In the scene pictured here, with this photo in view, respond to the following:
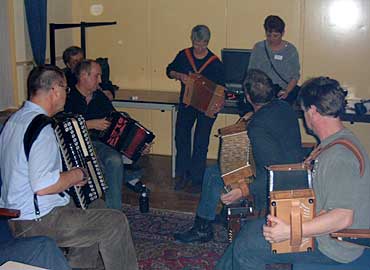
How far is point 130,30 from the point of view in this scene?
25.3 ft

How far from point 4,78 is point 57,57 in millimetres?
1122

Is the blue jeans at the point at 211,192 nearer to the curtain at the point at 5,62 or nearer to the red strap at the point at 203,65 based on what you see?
the red strap at the point at 203,65

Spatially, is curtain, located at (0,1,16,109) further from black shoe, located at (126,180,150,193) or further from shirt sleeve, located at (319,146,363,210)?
shirt sleeve, located at (319,146,363,210)

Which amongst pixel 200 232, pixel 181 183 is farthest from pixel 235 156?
pixel 181 183

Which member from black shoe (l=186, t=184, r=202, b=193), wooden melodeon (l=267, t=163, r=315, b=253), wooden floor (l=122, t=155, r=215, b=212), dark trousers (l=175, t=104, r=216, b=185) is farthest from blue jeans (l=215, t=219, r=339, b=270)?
dark trousers (l=175, t=104, r=216, b=185)

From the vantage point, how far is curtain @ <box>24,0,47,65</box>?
22.0 feet

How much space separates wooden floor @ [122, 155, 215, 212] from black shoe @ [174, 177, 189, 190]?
5cm

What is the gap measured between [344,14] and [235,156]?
10.7ft

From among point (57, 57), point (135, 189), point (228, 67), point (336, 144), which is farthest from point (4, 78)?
point (336, 144)

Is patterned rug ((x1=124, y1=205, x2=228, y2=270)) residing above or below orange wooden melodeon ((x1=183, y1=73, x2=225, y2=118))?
below

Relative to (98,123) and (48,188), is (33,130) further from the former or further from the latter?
(98,123)

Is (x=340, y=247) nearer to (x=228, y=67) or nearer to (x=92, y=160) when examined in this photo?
(x=92, y=160)

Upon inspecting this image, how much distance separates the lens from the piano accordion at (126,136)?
5316 mm

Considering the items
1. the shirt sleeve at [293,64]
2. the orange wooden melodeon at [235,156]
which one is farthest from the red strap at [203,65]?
the orange wooden melodeon at [235,156]
